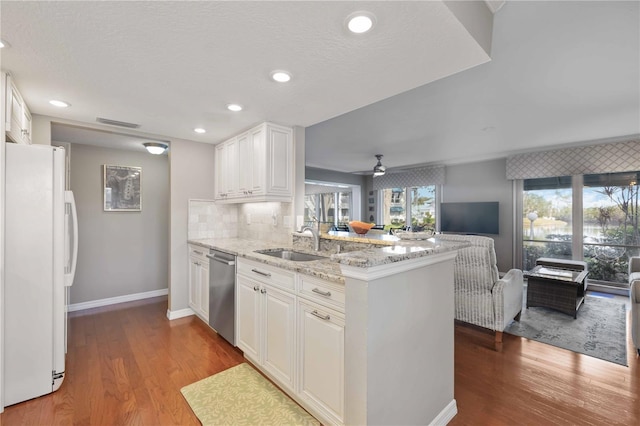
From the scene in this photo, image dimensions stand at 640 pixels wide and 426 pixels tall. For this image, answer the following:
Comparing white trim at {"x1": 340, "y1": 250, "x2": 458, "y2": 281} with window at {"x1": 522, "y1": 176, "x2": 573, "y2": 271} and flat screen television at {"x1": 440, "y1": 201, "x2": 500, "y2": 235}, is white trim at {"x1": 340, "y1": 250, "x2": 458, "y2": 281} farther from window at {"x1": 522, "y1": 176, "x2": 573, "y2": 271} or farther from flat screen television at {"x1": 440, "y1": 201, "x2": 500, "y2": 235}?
window at {"x1": 522, "y1": 176, "x2": 573, "y2": 271}

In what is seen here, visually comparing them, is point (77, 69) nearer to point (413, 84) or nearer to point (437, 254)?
point (413, 84)

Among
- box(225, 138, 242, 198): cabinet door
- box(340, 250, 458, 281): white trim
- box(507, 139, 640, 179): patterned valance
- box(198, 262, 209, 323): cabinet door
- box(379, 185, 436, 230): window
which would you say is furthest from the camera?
box(379, 185, 436, 230): window

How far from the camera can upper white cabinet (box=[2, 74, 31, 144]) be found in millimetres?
1944

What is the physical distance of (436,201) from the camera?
23.5 feet

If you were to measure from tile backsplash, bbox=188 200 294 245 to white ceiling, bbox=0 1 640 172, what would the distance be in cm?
95

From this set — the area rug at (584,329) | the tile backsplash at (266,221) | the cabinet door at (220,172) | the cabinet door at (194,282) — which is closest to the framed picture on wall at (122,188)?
the cabinet door at (220,172)

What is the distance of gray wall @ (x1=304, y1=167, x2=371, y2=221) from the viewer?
24.6 feet

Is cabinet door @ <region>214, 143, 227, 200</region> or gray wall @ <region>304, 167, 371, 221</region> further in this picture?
gray wall @ <region>304, 167, 371, 221</region>

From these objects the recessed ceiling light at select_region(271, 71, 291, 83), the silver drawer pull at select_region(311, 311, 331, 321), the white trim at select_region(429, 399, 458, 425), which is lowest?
the white trim at select_region(429, 399, 458, 425)

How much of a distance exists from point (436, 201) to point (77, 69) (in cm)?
697

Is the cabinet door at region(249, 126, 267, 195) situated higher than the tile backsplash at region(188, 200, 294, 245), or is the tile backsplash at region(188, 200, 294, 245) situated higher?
the cabinet door at region(249, 126, 267, 195)

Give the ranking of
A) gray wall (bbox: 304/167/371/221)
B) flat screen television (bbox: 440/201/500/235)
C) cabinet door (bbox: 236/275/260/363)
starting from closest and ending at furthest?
cabinet door (bbox: 236/275/260/363) < flat screen television (bbox: 440/201/500/235) < gray wall (bbox: 304/167/371/221)

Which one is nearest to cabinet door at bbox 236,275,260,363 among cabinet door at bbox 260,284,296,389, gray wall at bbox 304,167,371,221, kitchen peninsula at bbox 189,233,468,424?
cabinet door at bbox 260,284,296,389

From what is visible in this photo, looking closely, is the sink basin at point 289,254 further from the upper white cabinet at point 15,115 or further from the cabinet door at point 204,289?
the upper white cabinet at point 15,115
